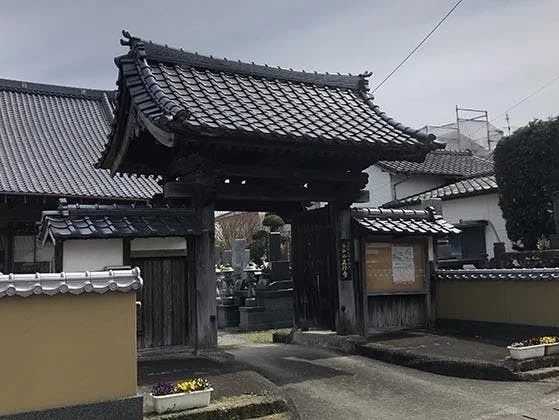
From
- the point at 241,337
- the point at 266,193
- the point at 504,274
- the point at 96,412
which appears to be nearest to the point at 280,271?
the point at 241,337

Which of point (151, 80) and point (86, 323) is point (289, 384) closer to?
point (86, 323)

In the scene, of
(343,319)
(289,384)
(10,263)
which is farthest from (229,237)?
(289,384)

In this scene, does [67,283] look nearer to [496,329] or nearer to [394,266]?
[394,266]

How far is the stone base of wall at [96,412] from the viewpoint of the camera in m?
5.52

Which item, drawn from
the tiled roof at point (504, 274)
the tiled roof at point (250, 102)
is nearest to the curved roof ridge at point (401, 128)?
the tiled roof at point (250, 102)

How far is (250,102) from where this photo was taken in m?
10.2

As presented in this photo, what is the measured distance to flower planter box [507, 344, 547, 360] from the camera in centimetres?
837

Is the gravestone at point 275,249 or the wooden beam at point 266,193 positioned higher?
the wooden beam at point 266,193

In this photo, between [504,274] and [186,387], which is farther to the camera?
[504,274]

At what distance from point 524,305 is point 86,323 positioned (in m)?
7.97

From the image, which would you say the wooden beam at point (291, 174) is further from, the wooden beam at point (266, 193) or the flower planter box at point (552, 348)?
the flower planter box at point (552, 348)

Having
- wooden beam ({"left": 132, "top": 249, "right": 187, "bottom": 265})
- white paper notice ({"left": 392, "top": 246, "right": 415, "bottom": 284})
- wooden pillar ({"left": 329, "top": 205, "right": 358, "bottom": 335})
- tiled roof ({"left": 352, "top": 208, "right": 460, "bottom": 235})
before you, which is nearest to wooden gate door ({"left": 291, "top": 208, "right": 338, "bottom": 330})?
wooden pillar ({"left": 329, "top": 205, "right": 358, "bottom": 335})

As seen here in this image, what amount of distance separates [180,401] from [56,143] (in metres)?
15.3

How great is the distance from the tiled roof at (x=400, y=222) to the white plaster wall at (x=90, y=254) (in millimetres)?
4800
